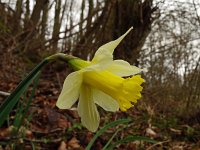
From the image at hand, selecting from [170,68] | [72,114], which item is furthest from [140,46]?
[72,114]

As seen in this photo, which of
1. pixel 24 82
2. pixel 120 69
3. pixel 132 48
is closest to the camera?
pixel 24 82

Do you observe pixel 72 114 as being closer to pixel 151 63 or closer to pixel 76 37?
pixel 76 37

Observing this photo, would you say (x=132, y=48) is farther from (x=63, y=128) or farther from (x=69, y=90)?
(x=69, y=90)

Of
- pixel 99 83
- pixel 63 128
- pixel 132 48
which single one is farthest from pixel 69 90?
pixel 132 48

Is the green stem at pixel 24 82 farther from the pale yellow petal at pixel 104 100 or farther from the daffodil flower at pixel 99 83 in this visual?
the pale yellow petal at pixel 104 100

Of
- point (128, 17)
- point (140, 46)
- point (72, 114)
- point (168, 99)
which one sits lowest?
point (168, 99)

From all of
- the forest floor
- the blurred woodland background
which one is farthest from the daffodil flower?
the blurred woodland background

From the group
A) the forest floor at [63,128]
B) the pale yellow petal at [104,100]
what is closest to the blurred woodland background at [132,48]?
the forest floor at [63,128]
